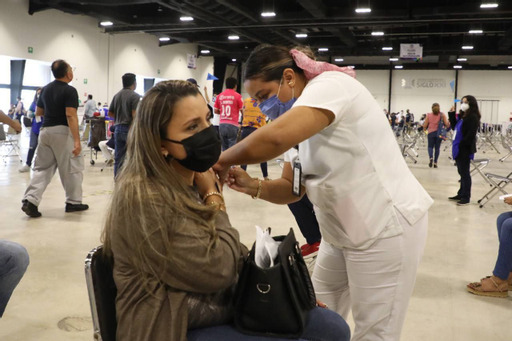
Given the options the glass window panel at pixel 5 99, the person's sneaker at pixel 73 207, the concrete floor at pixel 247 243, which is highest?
the glass window panel at pixel 5 99

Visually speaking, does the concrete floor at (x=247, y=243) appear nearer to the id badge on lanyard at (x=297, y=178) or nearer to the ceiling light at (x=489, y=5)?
the id badge on lanyard at (x=297, y=178)

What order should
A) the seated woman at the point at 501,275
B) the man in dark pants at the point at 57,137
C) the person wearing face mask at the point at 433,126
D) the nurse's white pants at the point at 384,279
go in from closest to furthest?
the nurse's white pants at the point at 384,279, the seated woman at the point at 501,275, the man in dark pants at the point at 57,137, the person wearing face mask at the point at 433,126

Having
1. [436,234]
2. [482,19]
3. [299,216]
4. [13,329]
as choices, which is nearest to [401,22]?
[482,19]

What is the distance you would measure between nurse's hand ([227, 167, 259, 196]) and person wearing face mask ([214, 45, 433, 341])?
6.7 inches

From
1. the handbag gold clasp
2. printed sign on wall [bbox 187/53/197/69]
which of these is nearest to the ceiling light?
printed sign on wall [bbox 187/53/197/69]

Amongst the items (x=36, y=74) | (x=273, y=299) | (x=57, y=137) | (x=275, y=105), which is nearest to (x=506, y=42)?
(x=36, y=74)

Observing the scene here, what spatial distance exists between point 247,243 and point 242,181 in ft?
9.49

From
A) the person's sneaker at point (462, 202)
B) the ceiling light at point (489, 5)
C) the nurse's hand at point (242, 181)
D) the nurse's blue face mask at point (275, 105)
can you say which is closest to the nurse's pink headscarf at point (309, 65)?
the nurse's blue face mask at point (275, 105)

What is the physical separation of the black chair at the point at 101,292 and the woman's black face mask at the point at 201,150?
340 millimetres

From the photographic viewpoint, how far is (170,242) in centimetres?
124

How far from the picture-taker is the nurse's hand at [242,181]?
71.3 inches

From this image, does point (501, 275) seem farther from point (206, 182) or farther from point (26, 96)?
point (26, 96)

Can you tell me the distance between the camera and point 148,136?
4.45ft

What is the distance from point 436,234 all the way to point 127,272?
4555 mm
